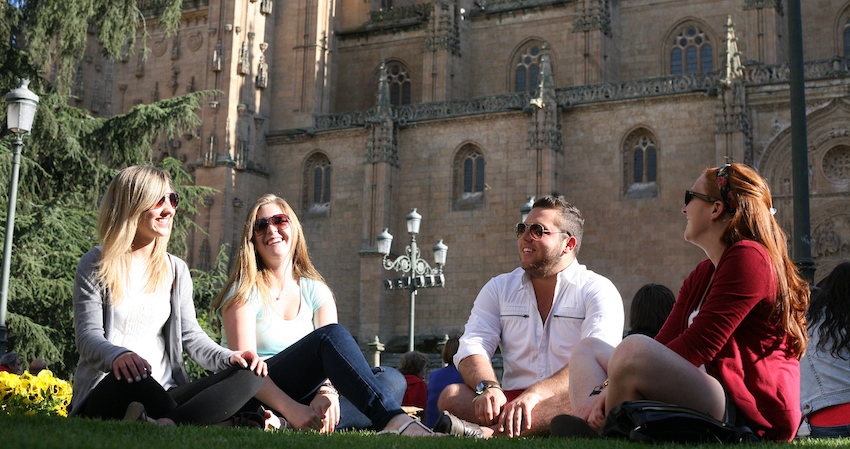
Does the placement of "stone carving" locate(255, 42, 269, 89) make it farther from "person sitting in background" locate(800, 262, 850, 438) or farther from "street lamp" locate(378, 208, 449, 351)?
"person sitting in background" locate(800, 262, 850, 438)

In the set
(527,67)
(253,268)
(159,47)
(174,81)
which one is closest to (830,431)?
(253,268)

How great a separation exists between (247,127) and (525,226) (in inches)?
1013

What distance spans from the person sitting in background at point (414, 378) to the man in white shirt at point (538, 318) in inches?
148

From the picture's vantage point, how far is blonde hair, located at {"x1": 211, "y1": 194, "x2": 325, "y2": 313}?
18.3 feet

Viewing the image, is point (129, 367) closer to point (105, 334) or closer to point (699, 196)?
point (105, 334)

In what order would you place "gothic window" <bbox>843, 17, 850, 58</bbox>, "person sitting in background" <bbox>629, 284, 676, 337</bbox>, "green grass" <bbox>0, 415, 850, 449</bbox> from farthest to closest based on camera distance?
"gothic window" <bbox>843, 17, 850, 58</bbox> → "person sitting in background" <bbox>629, 284, 676, 337</bbox> → "green grass" <bbox>0, 415, 850, 449</bbox>

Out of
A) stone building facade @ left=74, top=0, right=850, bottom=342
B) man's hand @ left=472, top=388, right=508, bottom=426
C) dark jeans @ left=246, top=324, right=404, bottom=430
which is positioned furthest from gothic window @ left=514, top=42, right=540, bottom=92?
man's hand @ left=472, top=388, right=508, bottom=426

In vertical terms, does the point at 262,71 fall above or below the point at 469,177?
above

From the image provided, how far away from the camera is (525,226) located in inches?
216

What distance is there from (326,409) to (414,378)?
13.9 ft

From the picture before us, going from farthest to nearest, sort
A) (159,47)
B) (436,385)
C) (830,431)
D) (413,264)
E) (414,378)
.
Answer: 1. (159,47)
2. (413,264)
3. (414,378)
4. (436,385)
5. (830,431)

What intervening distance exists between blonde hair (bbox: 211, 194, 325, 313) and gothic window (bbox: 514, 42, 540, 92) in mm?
25782

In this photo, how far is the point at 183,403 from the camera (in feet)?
15.9

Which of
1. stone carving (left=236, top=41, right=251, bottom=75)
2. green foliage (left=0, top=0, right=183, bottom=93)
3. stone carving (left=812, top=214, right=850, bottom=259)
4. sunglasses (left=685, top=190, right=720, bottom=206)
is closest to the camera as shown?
sunglasses (left=685, top=190, right=720, bottom=206)
